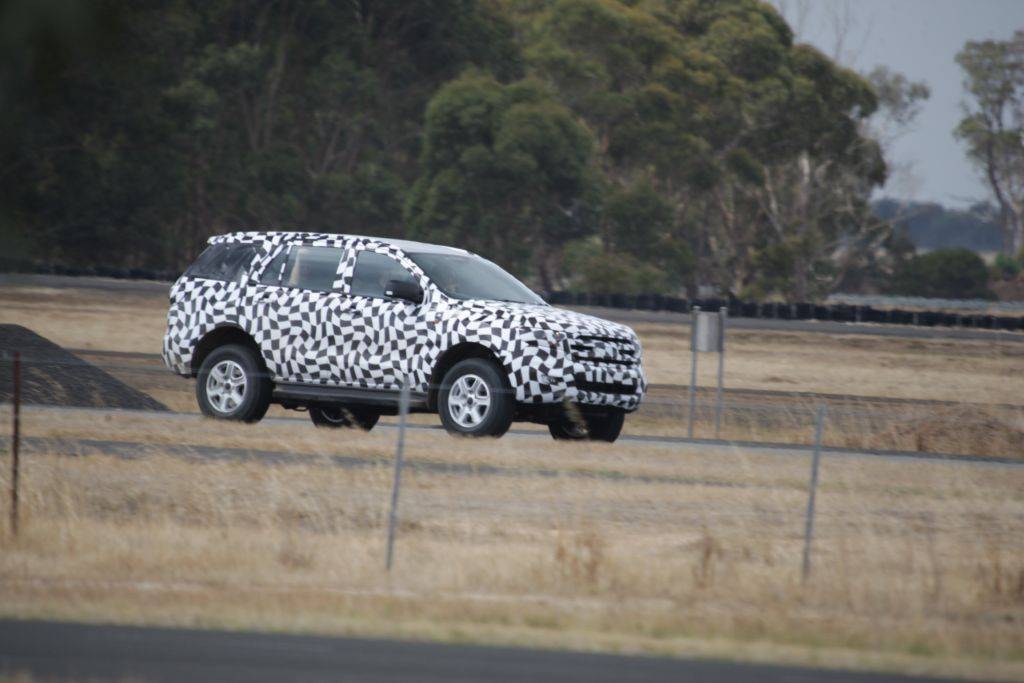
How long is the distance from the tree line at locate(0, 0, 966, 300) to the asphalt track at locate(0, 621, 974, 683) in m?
46.6

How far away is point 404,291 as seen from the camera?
16.5m

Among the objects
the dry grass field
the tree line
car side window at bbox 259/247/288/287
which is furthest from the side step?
the tree line

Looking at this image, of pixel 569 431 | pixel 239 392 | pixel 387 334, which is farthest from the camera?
pixel 569 431

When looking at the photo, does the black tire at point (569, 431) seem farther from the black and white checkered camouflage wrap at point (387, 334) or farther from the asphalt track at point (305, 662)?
the asphalt track at point (305, 662)

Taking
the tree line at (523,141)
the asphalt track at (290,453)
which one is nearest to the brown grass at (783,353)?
the tree line at (523,141)

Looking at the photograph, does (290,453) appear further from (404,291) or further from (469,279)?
(469,279)

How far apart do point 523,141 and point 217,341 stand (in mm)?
42619

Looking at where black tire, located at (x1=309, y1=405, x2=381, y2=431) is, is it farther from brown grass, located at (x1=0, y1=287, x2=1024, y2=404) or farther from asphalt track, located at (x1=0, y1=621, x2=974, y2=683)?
brown grass, located at (x1=0, y1=287, x2=1024, y2=404)

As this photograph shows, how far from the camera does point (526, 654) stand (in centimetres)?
876

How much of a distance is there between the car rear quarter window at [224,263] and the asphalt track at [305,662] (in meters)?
8.96

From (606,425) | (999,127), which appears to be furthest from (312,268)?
(999,127)

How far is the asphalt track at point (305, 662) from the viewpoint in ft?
25.7

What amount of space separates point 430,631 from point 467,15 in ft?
208

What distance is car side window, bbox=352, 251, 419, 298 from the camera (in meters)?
17.0
